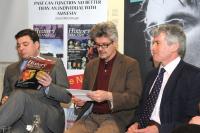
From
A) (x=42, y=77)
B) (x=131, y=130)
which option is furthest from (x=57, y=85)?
(x=131, y=130)

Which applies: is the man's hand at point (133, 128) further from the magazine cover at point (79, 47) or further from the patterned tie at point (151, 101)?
the magazine cover at point (79, 47)

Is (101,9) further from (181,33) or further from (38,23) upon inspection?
(181,33)

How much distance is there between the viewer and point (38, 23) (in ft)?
13.7

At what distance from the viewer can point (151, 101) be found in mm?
2887

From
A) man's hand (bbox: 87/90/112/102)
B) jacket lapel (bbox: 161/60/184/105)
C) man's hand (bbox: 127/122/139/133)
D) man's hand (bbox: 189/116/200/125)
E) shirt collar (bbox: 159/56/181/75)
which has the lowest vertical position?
man's hand (bbox: 127/122/139/133)

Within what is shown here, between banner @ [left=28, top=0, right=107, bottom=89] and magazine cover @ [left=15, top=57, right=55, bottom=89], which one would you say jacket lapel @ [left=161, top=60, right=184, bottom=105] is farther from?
banner @ [left=28, top=0, right=107, bottom=89]

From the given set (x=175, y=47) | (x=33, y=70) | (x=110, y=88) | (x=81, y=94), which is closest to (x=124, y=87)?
(x=110, y=88)

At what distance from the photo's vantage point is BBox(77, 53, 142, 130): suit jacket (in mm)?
3074

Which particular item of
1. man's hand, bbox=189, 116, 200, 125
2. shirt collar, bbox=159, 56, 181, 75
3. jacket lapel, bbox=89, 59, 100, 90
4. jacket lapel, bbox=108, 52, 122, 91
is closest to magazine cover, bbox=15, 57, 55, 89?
jacket lapel, bbox=89, 59, 100, 90

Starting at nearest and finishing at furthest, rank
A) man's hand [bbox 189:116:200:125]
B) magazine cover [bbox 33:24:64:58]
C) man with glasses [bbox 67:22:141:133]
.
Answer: man's hand [bbox 189:116:200:125], man with glasses [bbox 67:22:141:133], magazine cover [bbox 33:24:64:58]

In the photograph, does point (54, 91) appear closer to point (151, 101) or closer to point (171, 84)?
point (151, 101)

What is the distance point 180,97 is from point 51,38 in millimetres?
1920

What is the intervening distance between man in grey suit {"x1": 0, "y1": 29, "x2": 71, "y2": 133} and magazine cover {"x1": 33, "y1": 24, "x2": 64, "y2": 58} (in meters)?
0.57

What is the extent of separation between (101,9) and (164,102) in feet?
5.01
